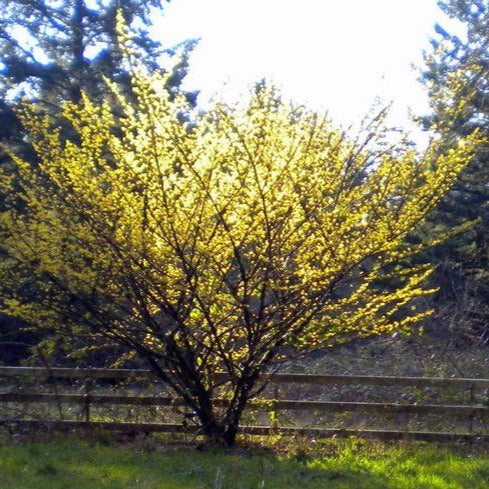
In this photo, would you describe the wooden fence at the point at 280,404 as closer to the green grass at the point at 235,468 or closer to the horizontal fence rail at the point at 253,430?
the horizontal fence rail at the point at 253,430

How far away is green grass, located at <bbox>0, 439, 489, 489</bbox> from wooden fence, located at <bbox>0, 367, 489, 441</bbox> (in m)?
0.44

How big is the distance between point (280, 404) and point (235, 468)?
6.00 ft

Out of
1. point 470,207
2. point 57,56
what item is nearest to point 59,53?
point 57,56

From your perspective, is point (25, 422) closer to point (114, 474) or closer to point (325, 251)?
point (114, 474)

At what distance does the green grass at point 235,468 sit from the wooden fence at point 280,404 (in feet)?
1.43

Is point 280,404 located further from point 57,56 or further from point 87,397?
point 57,56

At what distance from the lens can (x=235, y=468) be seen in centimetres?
854

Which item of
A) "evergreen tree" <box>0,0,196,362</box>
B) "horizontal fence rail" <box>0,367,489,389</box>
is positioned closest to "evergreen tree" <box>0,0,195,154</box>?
"evergreen tree" <box>0,0,196,362</box>

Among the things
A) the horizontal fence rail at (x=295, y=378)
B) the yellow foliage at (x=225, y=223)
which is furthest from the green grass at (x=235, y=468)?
the yellow foliage at (x=225, y=223)

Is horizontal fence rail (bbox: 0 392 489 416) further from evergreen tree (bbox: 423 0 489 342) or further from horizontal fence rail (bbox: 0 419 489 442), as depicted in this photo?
evergreen tree (bbox: 423 0 489 342)

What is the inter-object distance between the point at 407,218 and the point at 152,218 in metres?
2.69

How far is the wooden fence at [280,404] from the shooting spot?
10.2m

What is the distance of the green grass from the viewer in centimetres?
791

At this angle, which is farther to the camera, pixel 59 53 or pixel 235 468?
pixel 59 53
